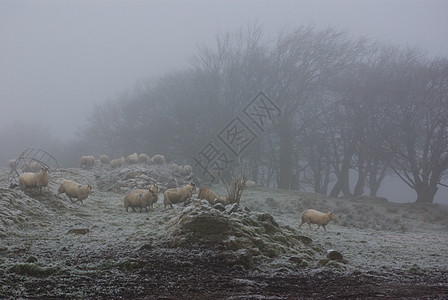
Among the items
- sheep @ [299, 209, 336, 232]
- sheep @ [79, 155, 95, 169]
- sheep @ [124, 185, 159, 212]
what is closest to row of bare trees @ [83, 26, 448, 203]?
sheep @ [79, 155, 95, 169]

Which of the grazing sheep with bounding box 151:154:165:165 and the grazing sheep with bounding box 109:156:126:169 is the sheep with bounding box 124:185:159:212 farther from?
the grazing sheep with bounding box 151:154:165:165

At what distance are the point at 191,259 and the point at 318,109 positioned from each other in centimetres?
2631

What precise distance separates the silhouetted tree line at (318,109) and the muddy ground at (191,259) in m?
14.8

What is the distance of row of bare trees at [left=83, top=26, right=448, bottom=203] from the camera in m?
22.9

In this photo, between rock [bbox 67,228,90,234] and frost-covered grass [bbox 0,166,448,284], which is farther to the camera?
rock [bbox 67,228,90,234]

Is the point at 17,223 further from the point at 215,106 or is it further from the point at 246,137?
the point at 215,106

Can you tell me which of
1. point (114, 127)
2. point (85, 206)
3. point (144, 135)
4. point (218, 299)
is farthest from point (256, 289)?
point (114, 127)

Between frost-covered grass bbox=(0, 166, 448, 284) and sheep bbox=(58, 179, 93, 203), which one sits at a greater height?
sheep bbox=(58, 179, 93, 203)

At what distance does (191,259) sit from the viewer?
5.50 metres

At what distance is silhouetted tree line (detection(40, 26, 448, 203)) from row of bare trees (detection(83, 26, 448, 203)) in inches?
A: 3.1

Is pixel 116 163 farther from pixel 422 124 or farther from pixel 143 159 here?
pixel 422 124

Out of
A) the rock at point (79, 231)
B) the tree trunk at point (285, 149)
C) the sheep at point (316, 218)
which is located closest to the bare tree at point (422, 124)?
the tree trunk at point (285, 149)

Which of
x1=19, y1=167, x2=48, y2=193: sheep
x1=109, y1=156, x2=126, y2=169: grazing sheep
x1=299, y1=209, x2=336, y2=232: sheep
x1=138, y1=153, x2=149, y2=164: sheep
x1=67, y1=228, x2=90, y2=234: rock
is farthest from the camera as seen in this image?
x1=138, y1=153, x2=149, y2=164: sheep

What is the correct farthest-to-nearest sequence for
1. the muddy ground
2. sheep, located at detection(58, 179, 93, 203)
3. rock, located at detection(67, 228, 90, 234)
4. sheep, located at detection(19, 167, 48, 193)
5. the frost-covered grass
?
sheep, located at detection(58, 179, 93, 203) → sheep, located at detection(19, 167, 48, 193) → rock, located at detection(67, 228, 90, 234) → the frost-covered grass → the muddy ground
